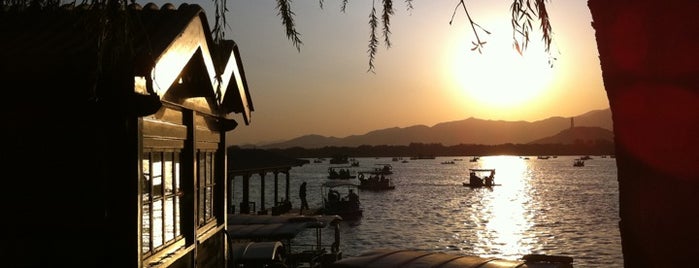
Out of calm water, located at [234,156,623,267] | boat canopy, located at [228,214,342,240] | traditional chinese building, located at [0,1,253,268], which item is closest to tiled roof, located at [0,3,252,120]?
traditional chinese building, located at [0,1,253,268]

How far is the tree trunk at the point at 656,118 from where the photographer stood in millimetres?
2881

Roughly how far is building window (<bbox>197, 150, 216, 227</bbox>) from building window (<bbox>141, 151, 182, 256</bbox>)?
1.26m

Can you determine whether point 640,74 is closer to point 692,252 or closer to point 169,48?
point 692,252

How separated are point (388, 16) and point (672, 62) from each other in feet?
7.75

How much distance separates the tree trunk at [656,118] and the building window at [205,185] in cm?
703

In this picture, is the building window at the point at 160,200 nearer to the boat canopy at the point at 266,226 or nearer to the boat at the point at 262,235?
the boat at the point at 262,235

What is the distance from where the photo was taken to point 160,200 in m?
7.18

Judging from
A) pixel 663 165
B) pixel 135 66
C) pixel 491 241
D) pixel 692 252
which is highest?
pixel 135 66

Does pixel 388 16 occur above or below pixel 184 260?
above

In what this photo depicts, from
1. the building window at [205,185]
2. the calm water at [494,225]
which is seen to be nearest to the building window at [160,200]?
the building window at [205,185]

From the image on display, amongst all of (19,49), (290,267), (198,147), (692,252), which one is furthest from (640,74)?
(290,267)

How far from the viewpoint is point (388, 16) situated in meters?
4.91

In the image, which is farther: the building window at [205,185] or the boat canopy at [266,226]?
the boat canopy at [266,226]

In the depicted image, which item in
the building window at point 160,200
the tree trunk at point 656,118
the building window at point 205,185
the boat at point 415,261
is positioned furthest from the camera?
the boat at point 415,261
